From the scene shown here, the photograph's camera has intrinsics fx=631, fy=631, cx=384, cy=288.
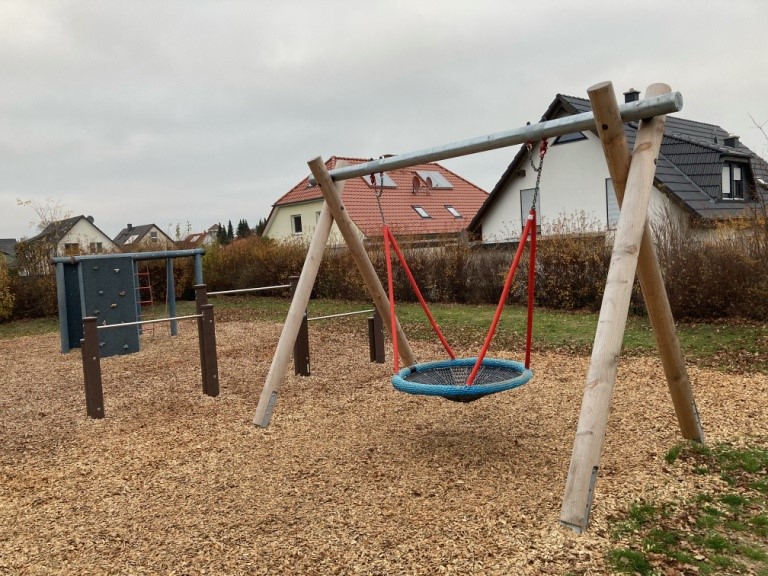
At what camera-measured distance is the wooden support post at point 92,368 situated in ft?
16.1

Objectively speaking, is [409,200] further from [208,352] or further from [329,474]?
[329,474]

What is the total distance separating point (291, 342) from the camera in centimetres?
466

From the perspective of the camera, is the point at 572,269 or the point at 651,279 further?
the point at 572,269

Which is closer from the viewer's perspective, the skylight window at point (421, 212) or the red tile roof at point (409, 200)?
the red tile roof at point (409, 200)

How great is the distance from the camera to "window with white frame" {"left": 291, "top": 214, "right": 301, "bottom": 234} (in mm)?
24156

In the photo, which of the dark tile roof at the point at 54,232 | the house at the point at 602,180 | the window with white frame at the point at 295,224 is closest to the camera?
the house at the point at 602,180

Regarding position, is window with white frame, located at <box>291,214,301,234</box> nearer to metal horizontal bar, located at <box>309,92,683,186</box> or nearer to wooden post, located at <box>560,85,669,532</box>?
metal horizontal bar, located at <box>309,92,683,186</box>

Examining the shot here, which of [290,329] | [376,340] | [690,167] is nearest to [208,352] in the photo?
[290,329]

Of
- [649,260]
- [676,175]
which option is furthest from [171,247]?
[649,260]

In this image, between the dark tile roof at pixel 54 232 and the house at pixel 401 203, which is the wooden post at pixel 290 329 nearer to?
the dark tile roof at pixel 54 232

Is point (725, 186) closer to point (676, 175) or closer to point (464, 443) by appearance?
point (676, 175)

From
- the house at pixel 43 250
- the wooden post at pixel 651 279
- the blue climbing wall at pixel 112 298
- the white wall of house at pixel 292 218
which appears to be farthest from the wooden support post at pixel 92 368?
the white wall of house at pixel 292 218

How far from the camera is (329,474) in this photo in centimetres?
358

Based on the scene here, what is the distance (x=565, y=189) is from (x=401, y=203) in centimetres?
689
